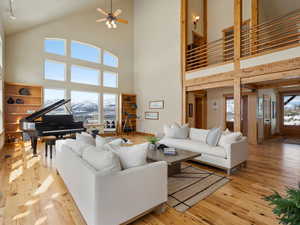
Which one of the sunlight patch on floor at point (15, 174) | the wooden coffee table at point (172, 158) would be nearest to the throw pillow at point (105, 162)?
the wooden coffee table at point (172, 158)

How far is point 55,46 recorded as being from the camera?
261 inches

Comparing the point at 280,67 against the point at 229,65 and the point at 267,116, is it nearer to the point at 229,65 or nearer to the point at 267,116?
the point at 229,65

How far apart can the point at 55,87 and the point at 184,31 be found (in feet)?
19.2

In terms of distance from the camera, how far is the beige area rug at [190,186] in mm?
2176

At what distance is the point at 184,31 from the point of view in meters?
6.33

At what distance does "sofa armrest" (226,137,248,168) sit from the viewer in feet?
10.1

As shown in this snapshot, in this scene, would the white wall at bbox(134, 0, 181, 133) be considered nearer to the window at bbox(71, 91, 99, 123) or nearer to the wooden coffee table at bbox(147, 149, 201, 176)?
the window at bbox(71, 91, 99, 123)

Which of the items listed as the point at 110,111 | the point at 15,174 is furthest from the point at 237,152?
the point at 110,111

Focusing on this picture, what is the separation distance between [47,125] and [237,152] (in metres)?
5.28

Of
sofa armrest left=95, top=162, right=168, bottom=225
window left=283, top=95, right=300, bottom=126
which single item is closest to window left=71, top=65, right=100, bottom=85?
sofa armrest left=95, top=162, right=168, bottom=225

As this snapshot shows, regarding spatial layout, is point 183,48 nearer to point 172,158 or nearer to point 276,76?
point 276,76

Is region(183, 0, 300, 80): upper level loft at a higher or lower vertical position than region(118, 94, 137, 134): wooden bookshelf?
higher

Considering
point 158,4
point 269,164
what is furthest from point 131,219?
point 158,4

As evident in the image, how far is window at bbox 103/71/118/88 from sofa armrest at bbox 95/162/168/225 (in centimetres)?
705
